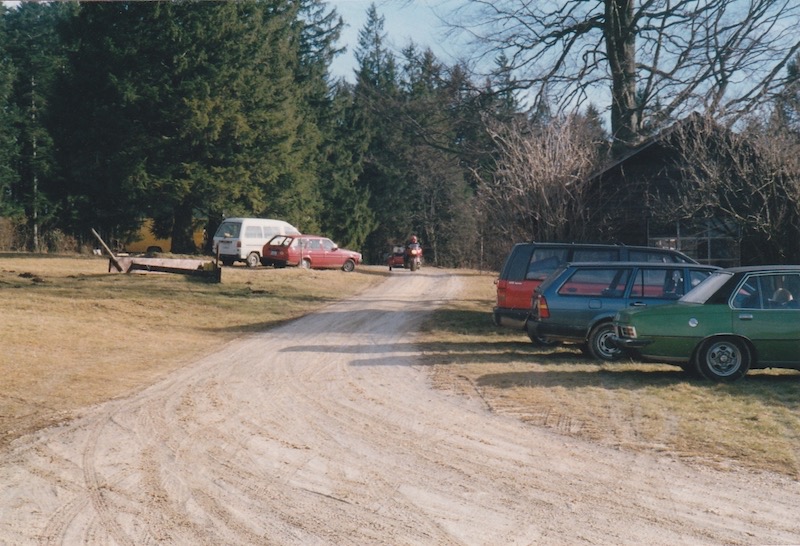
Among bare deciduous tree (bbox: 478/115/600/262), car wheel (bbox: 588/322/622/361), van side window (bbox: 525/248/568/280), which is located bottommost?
car wheel (bbox: 588/322/622/361)

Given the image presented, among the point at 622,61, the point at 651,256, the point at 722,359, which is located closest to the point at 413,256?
the point at 622,61

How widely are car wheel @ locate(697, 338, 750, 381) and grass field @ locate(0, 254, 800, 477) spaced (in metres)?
0.23

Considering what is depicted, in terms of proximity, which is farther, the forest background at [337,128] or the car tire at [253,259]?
the car tire at [253,259]

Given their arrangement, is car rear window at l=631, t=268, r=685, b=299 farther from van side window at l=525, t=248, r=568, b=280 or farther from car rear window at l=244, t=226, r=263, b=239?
car rear window at l=244, t=226, r=263, b=239

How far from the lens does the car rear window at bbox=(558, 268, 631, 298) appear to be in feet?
49.6

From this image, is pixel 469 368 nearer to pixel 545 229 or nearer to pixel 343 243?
pixel 545 229

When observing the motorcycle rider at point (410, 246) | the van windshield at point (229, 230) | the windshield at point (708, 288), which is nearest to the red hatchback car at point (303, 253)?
the van windshield at point (229, 230)

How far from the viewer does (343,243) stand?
62125 millimetres

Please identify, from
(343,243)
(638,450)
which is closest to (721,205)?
(638,450)

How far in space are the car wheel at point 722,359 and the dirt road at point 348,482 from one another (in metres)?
3.56

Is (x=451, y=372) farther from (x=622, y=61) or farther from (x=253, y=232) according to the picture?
(x=253, y=232)

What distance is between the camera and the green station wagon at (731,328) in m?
12.3


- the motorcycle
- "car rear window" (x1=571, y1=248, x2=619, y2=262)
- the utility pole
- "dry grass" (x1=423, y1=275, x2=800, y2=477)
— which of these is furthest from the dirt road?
the utility pole

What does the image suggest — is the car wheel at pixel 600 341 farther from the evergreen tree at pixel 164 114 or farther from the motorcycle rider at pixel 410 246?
the motorcycle rider at pixel 410 246
